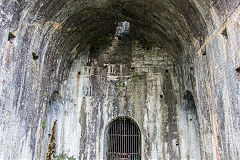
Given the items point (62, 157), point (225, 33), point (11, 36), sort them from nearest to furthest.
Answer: point (225, 33) → point (11, 36) → point (62, 157)

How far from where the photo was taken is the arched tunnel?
13.6 ft

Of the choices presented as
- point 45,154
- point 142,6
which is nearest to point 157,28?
point 142,6

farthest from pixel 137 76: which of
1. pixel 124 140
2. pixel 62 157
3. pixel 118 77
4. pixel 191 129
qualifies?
pixel 62 157

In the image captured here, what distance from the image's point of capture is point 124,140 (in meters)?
7.36

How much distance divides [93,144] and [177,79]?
3.55 meters

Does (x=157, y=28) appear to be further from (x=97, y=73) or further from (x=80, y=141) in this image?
(x=80, y=141)

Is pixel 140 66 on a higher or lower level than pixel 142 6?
lower

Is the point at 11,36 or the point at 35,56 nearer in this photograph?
the point at 11,36

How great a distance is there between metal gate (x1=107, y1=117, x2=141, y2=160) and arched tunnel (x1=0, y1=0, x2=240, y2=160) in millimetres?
75

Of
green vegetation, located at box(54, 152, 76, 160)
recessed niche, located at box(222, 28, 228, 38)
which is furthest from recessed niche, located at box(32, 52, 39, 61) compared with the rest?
recessed niche, located at box(222, 28, 228, 38)

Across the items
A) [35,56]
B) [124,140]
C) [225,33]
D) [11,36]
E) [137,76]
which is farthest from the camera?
[137,76]

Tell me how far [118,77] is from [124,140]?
2.18 metres

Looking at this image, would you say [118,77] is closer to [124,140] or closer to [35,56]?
[124,140]

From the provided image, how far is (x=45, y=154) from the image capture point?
21.0ft
